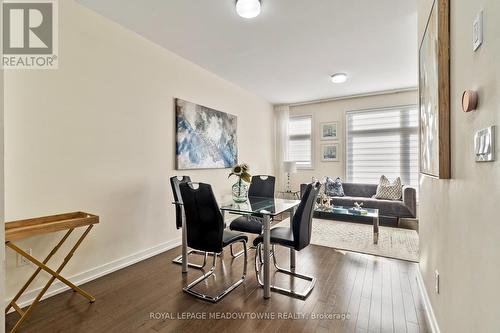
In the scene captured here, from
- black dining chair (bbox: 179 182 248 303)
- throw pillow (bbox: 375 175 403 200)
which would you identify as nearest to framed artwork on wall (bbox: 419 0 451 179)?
black dining chair (bbox: 179 182 248 303)

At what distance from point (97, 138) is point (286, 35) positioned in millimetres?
2397

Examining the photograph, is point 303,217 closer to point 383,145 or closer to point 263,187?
point 263,187

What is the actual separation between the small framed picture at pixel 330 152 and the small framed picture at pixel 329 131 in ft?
0.56

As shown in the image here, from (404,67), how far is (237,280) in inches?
157

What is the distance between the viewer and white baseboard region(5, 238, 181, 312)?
2.06 m

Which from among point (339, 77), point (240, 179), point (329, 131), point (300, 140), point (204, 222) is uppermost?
point (339, 77)

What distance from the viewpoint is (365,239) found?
3.73 meters

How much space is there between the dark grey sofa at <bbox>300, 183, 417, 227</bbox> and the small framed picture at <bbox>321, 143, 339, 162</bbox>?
3.22 feet

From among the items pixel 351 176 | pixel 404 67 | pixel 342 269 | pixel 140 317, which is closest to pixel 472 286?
pixel 342 269

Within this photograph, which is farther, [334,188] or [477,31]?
[334,188]

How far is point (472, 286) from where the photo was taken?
40.0 inches

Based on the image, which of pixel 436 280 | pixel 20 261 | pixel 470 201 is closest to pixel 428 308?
pixel 436 280

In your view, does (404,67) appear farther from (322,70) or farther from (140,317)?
(140,317)

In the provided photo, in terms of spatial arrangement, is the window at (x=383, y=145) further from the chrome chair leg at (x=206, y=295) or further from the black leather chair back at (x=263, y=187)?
the chrome chair leg at (x=206, y=295)
